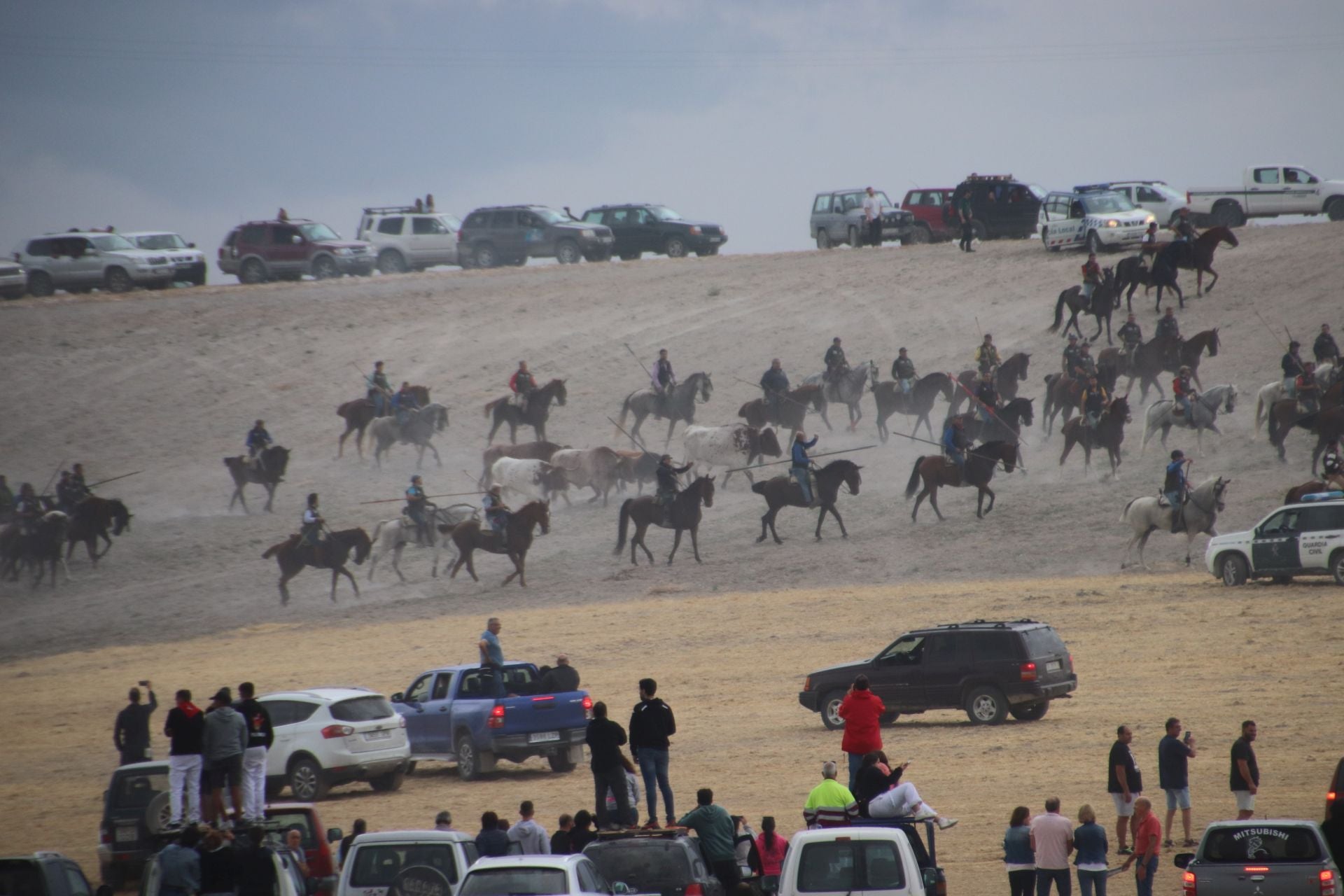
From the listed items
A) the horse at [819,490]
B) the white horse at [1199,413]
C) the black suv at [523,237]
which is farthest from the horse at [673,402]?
the black suv at [523,237]

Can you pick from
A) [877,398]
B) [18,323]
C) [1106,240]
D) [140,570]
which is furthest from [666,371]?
[18,323]

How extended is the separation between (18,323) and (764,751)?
42.1 metres

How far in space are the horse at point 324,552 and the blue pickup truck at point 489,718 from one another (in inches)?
529

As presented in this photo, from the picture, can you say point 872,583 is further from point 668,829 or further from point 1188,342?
point 668,829

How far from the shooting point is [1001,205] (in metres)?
56.2

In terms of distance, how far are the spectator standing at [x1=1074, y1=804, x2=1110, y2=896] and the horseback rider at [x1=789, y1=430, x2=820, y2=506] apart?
2166 centimetres

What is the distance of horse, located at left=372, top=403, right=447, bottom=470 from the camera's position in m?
40.9

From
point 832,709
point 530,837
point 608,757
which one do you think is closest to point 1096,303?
point 832,709

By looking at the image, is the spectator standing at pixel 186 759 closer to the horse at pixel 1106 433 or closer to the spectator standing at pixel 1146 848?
the spectator standing at pixel 1146 848

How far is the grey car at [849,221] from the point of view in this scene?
194 ft

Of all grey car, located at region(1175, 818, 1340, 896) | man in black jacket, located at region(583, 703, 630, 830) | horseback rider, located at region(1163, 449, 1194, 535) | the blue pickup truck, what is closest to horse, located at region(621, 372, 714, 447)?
horseback rider, located at region(1163, 449, 1194, 535)

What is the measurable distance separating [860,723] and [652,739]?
2.29 meters

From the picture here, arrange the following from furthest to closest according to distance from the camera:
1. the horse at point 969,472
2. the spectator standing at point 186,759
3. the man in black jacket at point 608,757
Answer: the horse at point 969,472 < the man in black jacket at point 608,757 < the spectator standing at point 186,759

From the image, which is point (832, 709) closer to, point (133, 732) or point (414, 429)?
point (133, 732)
